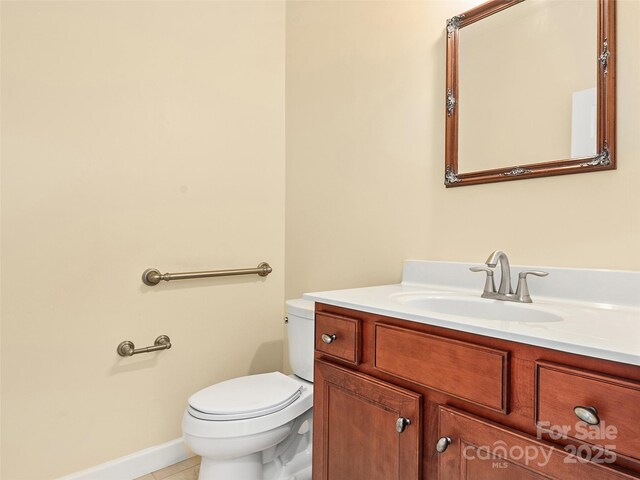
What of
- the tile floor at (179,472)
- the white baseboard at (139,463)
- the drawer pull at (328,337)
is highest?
the drawer pull at (328,337)

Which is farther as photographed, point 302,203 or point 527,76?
point 302,203

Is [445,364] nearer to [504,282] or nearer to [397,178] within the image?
[504,282]

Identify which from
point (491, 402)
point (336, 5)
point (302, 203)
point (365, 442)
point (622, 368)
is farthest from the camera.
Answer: point (302, 203)

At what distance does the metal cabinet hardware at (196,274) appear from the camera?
172 cm

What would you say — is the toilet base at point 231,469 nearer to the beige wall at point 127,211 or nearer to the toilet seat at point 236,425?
the toilet seat at point 236,425

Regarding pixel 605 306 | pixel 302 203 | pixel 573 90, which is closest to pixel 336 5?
pixel 302 203

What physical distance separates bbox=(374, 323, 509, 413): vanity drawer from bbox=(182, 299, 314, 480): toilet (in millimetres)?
597

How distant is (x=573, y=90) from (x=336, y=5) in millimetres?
1235

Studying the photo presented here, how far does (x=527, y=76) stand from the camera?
1225 millimetres

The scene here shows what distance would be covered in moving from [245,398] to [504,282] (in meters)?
1.00

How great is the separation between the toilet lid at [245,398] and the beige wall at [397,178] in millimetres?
552

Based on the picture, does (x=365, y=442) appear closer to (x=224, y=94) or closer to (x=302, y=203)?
(x=302, y=203)

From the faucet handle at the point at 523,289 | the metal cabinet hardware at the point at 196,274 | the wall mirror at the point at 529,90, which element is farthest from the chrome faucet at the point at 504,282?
the metal cabinet hardware at the point at 196,274

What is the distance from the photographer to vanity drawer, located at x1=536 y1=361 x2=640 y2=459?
0.60m
